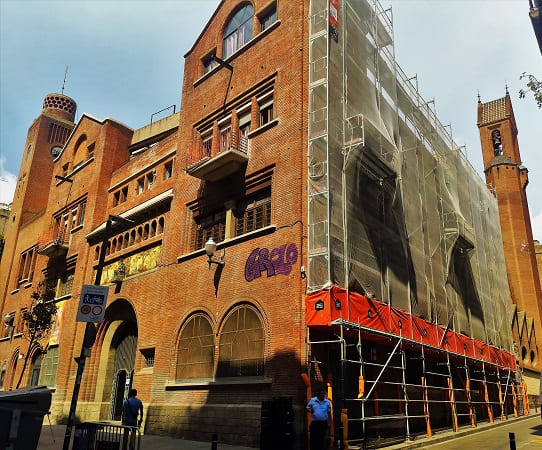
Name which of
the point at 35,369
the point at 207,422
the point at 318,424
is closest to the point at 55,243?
the point at 35,369

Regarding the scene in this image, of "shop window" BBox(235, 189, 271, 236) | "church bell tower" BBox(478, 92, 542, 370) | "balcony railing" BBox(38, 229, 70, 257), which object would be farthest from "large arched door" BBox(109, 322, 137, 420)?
"church bell tower" BBox(478, 92, 542, 370)

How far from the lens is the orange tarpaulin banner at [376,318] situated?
42.3 feet

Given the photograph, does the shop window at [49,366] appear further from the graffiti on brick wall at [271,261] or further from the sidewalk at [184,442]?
the graffiti on brick wall at [271,261]

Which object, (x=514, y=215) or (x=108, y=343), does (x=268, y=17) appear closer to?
(x=108, y=343)

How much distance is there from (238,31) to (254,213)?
8.67m

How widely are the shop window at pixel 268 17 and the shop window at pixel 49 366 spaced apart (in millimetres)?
18720

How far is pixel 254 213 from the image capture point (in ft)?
54.3

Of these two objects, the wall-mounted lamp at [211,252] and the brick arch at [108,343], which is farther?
the brick arch at [108,343]

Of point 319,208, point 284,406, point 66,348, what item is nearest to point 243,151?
point 319,208

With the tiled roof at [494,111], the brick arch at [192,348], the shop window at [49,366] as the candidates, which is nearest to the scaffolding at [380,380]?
the brick arch at [192,348]

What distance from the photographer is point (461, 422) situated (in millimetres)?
21109

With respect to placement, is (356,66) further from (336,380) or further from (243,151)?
(336,380)

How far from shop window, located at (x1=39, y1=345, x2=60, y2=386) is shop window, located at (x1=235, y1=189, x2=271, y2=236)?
1394 centimetres

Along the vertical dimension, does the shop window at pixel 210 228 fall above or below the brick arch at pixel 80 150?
below
